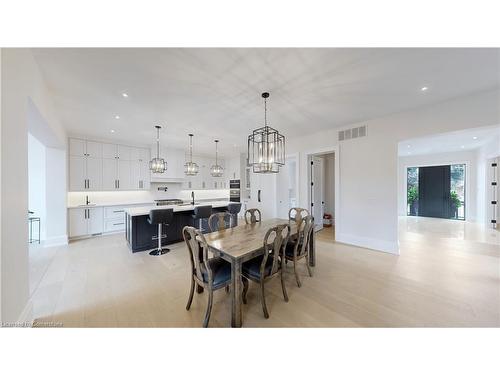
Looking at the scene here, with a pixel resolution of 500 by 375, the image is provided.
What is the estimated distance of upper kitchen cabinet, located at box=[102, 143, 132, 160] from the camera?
5.24m

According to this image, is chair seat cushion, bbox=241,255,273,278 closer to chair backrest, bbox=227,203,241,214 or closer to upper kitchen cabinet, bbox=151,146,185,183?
chair backrest, bbox=227,203,241,214

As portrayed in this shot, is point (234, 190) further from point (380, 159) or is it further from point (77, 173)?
point (380, 159)

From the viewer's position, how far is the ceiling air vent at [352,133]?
13.0 feet

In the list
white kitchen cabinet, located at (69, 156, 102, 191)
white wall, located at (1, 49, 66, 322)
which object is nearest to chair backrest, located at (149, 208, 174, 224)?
white wall, located at (1, 49, 66, 322)

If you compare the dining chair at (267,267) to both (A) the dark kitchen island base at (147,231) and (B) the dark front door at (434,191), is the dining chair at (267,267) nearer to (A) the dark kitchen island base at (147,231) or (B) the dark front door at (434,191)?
(A) the dark kitchen island base at (147,231)

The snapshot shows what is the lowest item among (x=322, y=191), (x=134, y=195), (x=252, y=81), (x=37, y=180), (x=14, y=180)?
(x=134, y=195)

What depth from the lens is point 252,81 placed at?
7.79ft

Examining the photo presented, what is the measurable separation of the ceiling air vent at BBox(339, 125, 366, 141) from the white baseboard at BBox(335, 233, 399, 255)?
88.6 inches

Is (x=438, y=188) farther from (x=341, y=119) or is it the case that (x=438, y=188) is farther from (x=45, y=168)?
(x=45, y=168)

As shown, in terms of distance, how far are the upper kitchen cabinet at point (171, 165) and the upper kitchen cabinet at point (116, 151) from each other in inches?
27.7

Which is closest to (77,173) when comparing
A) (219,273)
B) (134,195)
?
(134,195)

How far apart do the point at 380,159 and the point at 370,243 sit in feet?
5.88

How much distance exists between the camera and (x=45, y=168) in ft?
13.5
